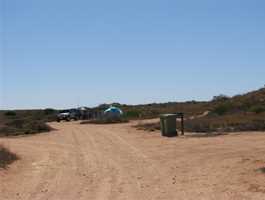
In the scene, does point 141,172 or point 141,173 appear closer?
point 141,173

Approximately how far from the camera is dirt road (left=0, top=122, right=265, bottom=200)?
13781 millimetres

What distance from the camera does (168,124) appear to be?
3541 centimetres

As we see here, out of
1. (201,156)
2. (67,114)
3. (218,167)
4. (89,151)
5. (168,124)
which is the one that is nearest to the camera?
(218,167)

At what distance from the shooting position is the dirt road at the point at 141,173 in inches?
543

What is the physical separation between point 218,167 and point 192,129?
20.1 meters

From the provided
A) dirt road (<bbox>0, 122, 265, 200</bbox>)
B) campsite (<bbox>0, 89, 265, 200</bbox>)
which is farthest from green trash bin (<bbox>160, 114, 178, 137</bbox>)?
dirt road (<bbox>0, 122, 265, 200</bbox>)

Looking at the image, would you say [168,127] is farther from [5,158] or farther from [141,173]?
[141,173]

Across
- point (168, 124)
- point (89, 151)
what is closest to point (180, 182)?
point (89, 151)

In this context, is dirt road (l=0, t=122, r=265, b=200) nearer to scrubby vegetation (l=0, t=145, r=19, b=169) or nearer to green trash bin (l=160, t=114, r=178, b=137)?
scrubby vegetation (l=0, t=145, r=19, b=169)

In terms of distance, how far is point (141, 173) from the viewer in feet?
57.2

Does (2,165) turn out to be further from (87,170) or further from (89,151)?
(89,151)

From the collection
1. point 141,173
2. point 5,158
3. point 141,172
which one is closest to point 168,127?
point 5,158

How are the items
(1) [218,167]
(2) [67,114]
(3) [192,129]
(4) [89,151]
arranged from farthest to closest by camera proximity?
1. (2) [67,114]
2. (3) [192,129]
3. (4) [89,151]
4. (1) [218,167]

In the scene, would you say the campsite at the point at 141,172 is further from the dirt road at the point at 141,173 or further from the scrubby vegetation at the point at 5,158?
the scrubby vegetation at the point at 5,158
